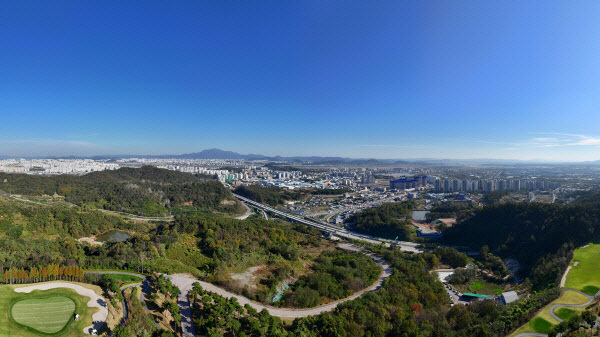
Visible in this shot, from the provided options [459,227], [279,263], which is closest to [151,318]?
[279,263]

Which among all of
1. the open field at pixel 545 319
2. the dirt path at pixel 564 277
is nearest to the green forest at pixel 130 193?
the dirt path at pixel 564 277

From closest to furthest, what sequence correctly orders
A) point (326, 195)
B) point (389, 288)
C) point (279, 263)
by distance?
point (389, 288), point (279, 263), point (326, 195)

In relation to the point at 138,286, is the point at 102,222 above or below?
below

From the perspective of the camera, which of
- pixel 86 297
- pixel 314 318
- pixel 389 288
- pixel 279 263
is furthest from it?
pixel 279 263

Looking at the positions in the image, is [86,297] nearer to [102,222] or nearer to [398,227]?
[102,222]

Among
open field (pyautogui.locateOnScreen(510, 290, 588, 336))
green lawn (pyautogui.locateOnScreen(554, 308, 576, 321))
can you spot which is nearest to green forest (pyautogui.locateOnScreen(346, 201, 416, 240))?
open field (pyautogui.locateOnScreen(510, 290, 588, 336))

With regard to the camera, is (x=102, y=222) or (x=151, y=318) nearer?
(x=151, y=318)

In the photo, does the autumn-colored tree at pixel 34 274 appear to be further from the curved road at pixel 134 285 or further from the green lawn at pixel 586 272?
the green lawn at pixel 586 272

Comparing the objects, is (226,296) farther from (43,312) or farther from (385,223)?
(385,223)
